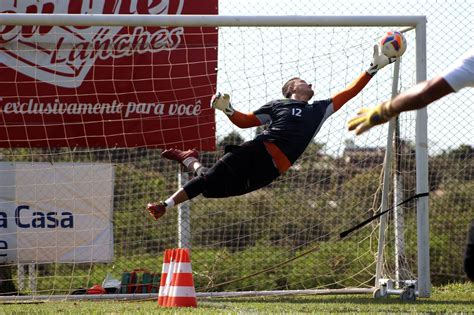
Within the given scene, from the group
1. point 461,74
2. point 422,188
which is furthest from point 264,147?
point 461,74

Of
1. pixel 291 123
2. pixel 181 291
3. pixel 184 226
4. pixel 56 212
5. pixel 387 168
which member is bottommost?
pixel 181 291

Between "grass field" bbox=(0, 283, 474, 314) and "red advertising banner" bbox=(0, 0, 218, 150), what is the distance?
2067 millimetres

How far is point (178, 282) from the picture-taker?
839 cm

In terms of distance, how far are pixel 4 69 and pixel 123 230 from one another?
2441mm

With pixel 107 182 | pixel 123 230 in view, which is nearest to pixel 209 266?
pixel 123 230

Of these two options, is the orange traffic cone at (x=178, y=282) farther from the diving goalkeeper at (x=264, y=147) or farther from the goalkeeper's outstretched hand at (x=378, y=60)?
the goalkeeper's outstretched hand at (x=378, y=60)

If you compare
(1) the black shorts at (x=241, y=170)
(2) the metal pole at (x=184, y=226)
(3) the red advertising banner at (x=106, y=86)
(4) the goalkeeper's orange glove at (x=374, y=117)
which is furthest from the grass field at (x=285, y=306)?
(4) the goalkeeper's orange glove at (x=374, y=117)

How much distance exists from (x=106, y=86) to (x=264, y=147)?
8.79ft

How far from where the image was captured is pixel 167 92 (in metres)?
10.7

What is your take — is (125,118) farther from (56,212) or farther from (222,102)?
(222,102)

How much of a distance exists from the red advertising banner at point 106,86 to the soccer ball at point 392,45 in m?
2.40

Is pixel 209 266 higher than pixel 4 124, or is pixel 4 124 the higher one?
pixel 4 124

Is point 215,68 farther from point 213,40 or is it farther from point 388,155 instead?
point 388,155

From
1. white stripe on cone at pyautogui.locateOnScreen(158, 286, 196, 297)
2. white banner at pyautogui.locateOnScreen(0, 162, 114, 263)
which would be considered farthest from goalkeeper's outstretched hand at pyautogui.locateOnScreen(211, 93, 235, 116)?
white banner at pyautogui.locateOnScreen(0, 162, 114, 263)
